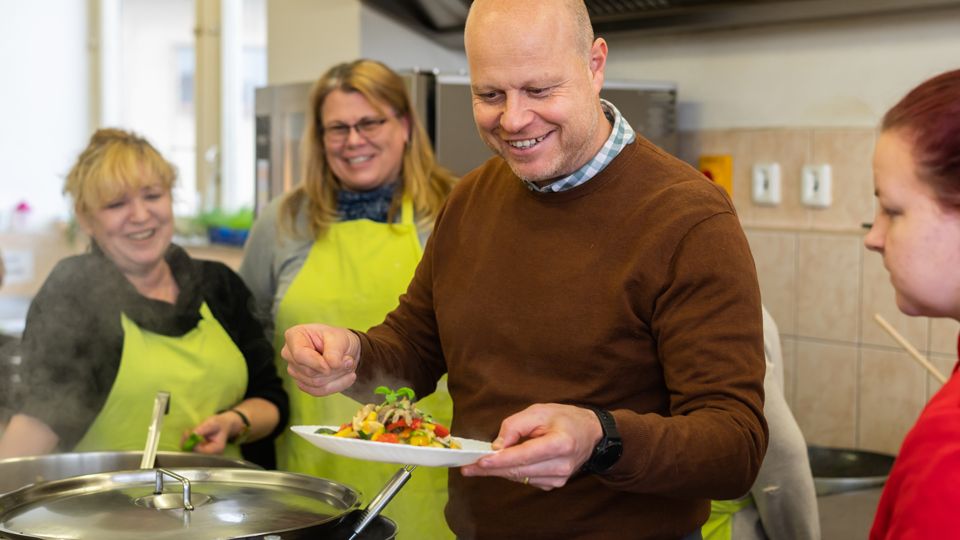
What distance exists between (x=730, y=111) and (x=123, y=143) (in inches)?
65.2

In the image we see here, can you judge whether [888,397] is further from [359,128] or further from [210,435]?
[210,435]

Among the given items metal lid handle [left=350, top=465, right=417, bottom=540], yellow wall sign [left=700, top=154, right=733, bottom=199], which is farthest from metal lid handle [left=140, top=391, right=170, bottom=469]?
yellow wall sign [left=700, top=154, right=733, bottom=199]

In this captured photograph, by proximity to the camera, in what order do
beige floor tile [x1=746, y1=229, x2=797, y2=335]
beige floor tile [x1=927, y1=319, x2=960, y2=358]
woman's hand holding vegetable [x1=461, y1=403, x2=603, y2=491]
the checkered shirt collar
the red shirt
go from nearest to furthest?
the red shirt, woman's hand holding vegetable [x1=461, y1=403, x2=603, y2=491], the checkered shirt collar, beige floor tile [x1=927, y1=319, x2=960, y2=358], beige floor tile [x1=746, y1=229, x2=797, y2=335]

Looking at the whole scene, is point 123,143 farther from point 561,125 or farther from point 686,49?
point 686,49

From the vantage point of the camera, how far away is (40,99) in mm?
5227

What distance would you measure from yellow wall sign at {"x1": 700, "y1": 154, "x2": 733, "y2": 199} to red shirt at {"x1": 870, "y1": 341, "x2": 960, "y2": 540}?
2.16 meters

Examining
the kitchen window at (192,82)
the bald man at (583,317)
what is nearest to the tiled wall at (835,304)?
the bald man at (583,317)

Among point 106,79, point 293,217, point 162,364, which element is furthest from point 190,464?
point 106,79

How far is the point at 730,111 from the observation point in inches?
125

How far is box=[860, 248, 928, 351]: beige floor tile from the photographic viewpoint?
275 centimetres

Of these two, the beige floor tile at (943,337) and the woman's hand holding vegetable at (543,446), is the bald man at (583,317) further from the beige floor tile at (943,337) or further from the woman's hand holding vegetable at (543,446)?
the beige floor tile at (943,337)

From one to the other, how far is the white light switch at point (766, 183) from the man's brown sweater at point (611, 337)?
157cm

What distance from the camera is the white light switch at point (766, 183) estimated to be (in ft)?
10.0

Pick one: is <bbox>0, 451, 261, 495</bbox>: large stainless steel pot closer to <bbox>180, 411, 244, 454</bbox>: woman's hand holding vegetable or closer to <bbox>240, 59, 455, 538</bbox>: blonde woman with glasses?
<bbox>180, 411, 244, 454</bbox>: woman's hand holding vegetable
